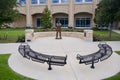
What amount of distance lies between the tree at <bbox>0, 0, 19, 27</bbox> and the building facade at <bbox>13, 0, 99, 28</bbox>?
774 inches

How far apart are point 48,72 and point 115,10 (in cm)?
1502

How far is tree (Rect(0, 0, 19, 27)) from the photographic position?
22.7m

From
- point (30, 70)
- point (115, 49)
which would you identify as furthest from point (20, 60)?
point (115, 49)

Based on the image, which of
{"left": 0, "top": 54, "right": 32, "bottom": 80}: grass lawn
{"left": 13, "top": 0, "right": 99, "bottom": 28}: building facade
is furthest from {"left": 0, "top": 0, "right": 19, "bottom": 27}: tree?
{"left": 13, "top": 0, "right": 99, "bottom": 28}: building facade

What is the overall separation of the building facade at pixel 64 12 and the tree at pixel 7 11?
19653mm

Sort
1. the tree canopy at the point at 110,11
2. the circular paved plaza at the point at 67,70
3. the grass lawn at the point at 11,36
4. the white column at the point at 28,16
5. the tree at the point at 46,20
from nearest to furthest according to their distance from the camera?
the circular paved plaza at the point at 67,70
the tree canopy at the point at 110,11
the grass lawn at the point at 11,36
the tree at the point at 46,20
the white column at the point at 28,16

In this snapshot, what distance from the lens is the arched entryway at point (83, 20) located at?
45.3m

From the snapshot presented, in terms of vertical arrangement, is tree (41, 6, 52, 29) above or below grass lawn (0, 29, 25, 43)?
above

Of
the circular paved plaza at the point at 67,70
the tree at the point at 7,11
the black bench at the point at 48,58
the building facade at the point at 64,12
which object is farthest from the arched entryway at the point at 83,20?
the black bench at the point at 48,58

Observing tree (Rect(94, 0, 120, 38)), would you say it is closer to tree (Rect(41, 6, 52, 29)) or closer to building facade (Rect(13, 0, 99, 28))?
tree (Rect(41, 6, 52, 29))

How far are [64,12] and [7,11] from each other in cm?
2190

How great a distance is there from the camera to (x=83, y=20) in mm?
45500

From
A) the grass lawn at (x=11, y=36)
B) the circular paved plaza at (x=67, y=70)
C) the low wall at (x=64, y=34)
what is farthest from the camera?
the grass lawn at (x=11, y=36)

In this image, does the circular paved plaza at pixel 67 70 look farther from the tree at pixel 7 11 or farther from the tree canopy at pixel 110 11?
the tree canopy at pixel 110 11
